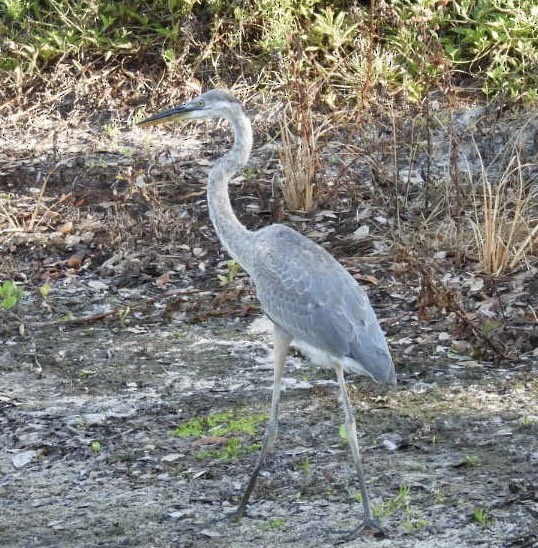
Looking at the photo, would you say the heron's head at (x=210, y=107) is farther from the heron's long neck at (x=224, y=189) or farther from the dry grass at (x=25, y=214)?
the dry grass at (x=25, y=214)

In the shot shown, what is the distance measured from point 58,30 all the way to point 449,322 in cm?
Answer: 567

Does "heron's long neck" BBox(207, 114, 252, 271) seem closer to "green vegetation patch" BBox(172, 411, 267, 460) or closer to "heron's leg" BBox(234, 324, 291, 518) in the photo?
"heron's leg" BBox(234, 324, 291, 518)

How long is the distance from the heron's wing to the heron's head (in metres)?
0.74

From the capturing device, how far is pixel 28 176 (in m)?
9.46

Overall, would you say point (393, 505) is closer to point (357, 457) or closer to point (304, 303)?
point (357, 457)

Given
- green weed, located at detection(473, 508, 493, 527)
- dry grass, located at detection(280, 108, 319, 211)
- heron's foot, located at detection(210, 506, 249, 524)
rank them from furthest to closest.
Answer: dry grass, located at detection(280, 108, 319, 211), heron's foot, located at detection(210, 506, 249, 524), green weed, located at detection(473, 508, 493, 527)

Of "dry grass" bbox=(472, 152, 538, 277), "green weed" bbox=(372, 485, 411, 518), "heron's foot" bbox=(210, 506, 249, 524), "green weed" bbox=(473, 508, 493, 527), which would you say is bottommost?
"heron's foot" bbox=(210, 506, 249, 524)

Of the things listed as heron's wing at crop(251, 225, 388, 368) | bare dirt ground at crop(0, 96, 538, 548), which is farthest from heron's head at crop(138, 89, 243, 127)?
bare dirt ground at crop(0, 96, 538, 548)

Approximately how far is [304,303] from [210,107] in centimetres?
134

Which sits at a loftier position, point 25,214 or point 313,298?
point 313,298

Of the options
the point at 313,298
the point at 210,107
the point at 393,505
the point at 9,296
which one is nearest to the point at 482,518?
the point at 393,505

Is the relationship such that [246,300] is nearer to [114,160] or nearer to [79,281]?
[79,281]

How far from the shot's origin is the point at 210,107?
5.84 meters

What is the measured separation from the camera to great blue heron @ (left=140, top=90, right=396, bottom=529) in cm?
479
